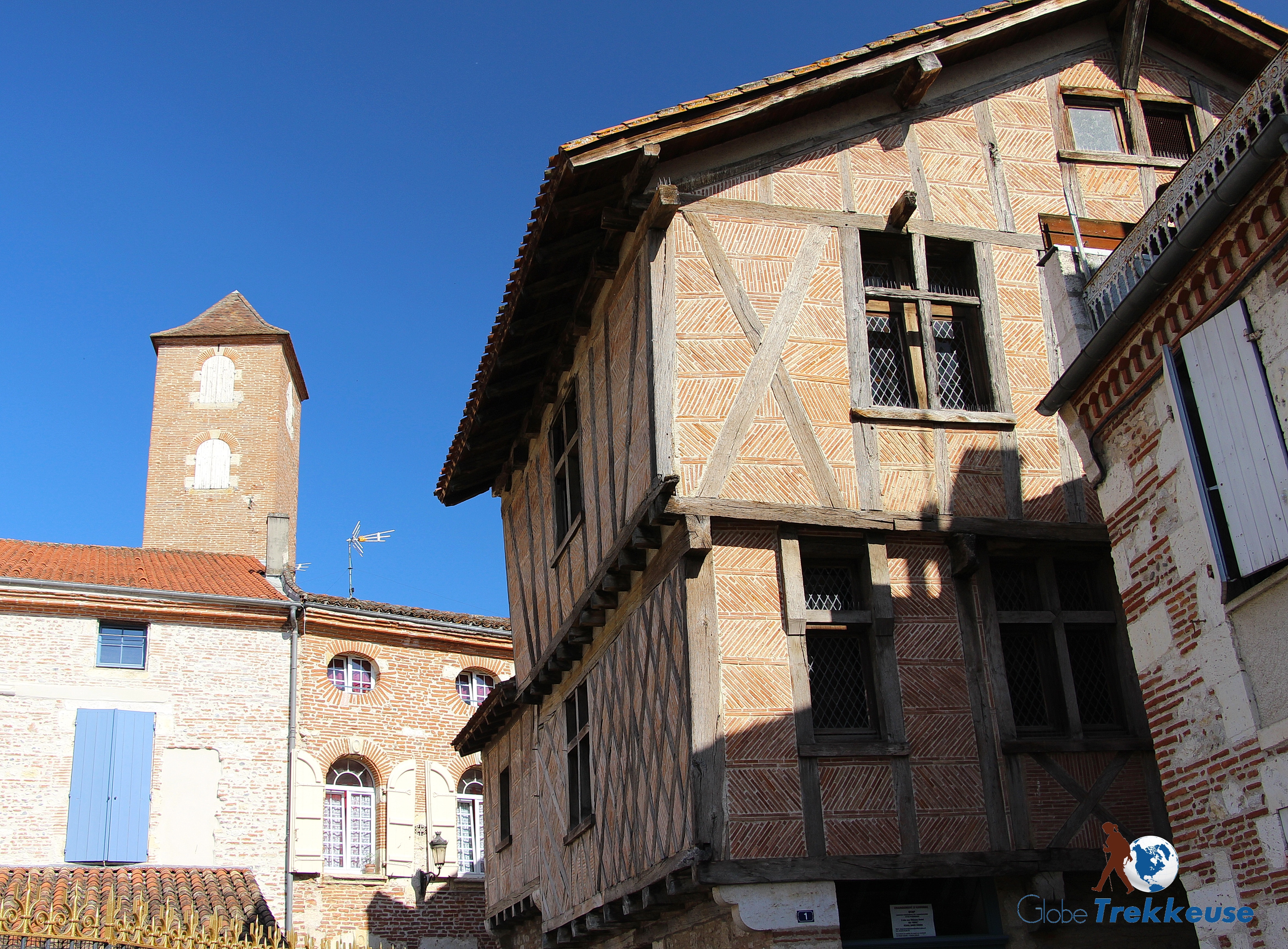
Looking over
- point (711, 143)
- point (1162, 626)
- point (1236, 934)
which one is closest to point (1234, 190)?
point (1162, 626)

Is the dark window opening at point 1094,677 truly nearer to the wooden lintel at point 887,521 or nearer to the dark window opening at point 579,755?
the wooden lintel at point 887,521

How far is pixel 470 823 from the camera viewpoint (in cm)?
2088

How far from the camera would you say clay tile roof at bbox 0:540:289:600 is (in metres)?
18.5

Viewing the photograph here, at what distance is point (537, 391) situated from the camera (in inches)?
501

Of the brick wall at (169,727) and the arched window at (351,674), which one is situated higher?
the arched window at (351,674)

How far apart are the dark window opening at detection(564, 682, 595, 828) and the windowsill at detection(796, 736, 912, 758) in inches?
121

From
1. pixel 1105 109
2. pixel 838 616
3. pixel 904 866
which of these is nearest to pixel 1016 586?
pixel 838 616

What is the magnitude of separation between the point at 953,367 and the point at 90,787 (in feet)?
44.1

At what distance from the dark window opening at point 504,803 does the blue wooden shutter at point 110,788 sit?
5.47 metres

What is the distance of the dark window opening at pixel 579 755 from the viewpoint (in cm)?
1116

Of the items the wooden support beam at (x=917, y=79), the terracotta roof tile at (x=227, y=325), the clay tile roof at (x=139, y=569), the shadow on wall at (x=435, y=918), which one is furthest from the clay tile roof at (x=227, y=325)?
the wooden support beam at (x=917, y=79)

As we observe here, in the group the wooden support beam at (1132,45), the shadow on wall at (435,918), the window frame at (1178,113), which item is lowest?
the shadow on wall at (435,918)

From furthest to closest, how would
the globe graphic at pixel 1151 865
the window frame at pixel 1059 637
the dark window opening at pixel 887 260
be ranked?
the dark window opening at pixel 887 260, the window frame at pixel 1059 637, the globe graphic at pixel 1151 865

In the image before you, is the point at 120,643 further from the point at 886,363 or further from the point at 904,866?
the point at 904,866
